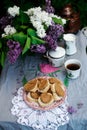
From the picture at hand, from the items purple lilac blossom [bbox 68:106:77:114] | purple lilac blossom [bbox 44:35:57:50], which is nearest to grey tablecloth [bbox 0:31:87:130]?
purple lilac blossom [bbox 68:106:77:114]

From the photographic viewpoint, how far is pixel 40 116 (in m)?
1.08

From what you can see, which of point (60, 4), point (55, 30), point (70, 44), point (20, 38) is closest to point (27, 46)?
point (20, 38)

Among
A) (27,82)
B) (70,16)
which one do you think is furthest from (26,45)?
(70,16)

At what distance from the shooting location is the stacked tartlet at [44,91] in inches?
43.8

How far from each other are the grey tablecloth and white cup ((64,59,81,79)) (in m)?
0.02

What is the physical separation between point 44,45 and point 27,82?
0.18 meters

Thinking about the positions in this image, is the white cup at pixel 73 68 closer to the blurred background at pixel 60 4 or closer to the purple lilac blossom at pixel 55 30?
the purple lilac blossom at pixel 55 30

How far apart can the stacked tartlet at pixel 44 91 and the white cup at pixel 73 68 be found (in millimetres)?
69

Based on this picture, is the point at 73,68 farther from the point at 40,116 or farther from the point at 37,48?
the point at 40,116

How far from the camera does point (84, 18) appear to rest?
5.59ft

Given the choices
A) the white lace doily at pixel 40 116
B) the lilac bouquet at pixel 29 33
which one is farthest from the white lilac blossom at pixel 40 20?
the white lace doily at pixel 40 116

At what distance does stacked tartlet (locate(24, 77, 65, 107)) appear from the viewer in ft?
3.65

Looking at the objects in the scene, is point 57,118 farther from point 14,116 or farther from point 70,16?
point 70,16

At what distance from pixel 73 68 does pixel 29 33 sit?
0.82 feet
